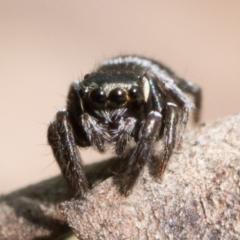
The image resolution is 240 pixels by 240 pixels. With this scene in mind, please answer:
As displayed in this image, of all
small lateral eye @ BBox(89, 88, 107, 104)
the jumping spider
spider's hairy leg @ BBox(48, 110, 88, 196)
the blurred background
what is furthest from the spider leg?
the blurred background

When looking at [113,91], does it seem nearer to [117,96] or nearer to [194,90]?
[117,96]

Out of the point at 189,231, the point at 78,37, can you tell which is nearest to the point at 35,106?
the point at 78,37

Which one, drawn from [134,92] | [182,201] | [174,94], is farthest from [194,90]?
[182,201]

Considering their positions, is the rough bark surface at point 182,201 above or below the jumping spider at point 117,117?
below

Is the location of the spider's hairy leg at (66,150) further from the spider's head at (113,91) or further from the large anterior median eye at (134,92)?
the large anterior median eye at (134,92)

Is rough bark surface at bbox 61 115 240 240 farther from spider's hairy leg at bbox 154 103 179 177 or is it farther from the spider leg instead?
Result: the spider leg

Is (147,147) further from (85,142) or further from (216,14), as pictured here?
(216,14)

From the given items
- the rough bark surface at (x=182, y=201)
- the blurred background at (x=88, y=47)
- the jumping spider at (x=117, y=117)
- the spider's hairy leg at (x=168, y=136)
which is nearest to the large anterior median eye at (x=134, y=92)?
the jumping spider at (x=117, y=117)
